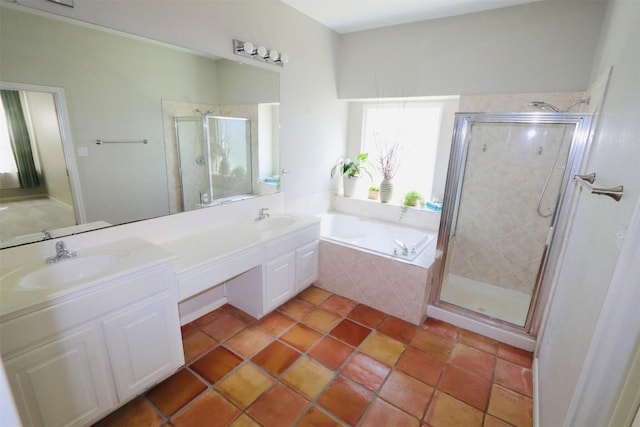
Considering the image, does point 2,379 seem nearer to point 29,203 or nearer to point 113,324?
point 113,324

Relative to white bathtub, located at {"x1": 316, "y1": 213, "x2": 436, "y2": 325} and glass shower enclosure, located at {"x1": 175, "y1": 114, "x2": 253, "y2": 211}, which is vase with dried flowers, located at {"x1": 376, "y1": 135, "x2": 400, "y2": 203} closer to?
white bathtub, located at {"x1": 316, "y1": 213, "x2": 436, "y2": 325}

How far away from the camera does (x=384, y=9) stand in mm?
2744

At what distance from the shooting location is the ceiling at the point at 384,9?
259 centimetres

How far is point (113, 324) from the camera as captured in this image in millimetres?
1479

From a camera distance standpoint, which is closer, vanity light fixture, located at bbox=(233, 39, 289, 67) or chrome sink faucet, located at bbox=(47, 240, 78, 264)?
chrome sink faucet, located at bbox=(47, 240, 78, 264)

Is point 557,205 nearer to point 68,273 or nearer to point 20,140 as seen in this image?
point 68,273

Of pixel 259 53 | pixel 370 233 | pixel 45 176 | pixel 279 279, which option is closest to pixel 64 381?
pixel 45 176

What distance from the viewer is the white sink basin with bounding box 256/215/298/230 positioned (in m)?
2.76

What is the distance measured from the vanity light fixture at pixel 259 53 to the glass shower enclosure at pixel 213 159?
51cm

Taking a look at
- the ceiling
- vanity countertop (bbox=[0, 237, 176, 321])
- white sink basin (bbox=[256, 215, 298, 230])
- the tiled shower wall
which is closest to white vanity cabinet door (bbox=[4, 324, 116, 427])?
vanity countertop (bbox=[0, 237, 176, 321])

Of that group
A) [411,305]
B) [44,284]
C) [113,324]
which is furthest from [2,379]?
[411,305]

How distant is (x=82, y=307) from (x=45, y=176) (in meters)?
0.77

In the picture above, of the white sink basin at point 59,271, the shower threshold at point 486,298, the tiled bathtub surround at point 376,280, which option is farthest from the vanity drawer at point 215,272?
the shower threshold at point 486,298

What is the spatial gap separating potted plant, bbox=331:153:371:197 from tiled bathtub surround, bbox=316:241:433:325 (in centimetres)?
119
